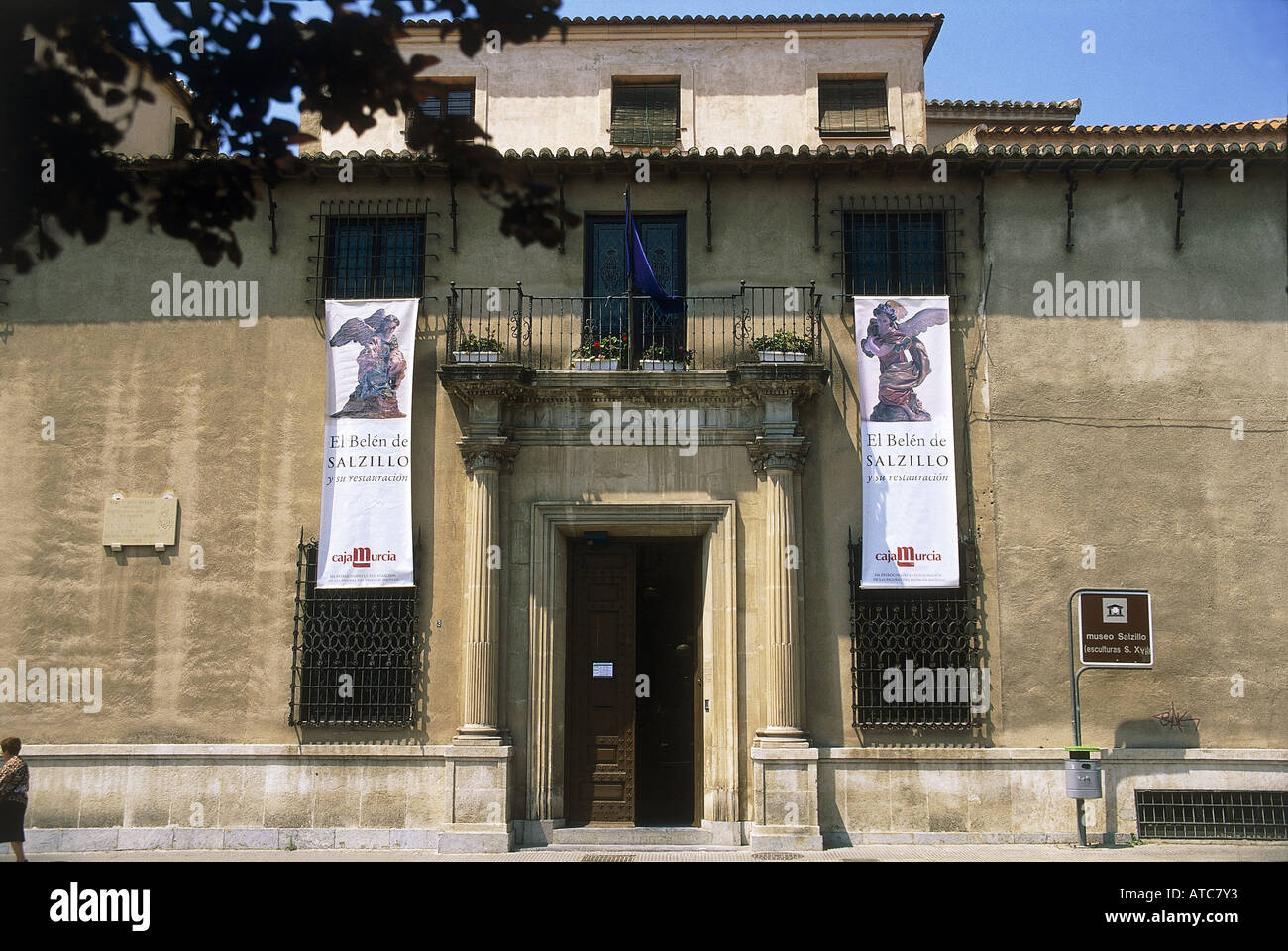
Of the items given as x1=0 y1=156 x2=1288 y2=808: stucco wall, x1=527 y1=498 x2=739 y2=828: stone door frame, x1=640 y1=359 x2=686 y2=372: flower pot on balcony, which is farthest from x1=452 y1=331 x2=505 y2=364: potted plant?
x1=527 y1=498 x2=739 y2=828: stone door frame

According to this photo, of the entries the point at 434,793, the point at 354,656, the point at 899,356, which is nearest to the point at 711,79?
the point at 899,356

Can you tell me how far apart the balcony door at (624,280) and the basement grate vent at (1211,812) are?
8.31 meters

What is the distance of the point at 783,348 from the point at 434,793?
7.15m

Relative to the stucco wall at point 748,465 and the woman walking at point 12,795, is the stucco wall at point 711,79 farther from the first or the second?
the woman walking at point 12,795

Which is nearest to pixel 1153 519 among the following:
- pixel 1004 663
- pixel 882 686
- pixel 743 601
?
pixel 1004 663

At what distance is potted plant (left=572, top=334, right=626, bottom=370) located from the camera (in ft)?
45.2

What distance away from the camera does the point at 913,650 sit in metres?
13.3

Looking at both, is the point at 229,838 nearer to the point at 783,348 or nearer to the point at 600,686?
the point at 600,686

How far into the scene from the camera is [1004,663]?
13242mm

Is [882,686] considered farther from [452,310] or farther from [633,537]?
[452,310]

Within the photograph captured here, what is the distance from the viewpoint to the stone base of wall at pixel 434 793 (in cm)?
1286

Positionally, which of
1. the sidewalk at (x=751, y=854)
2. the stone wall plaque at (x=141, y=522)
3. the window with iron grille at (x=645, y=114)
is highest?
the window with iron grille at (x=645, y=114)

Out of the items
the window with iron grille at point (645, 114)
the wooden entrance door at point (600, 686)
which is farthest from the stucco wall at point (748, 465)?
the window with iron grille at point (645, 114)

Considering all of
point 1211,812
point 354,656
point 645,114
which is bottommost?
point 1211,812
